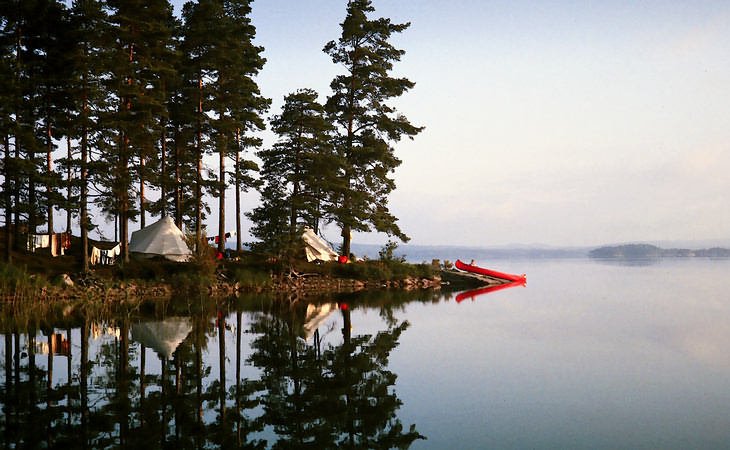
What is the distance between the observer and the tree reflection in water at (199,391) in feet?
25.1

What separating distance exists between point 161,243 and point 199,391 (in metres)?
26.1

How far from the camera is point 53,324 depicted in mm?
18547

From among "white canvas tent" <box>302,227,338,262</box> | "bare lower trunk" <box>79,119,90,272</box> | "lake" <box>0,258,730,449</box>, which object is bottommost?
"lake" <box>0,258,730,449</box>

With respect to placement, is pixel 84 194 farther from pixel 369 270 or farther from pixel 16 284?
pixel 369 270

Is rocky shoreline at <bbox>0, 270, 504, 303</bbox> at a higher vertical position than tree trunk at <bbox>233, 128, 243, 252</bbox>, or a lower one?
lower

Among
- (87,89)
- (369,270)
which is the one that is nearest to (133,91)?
(87,89)

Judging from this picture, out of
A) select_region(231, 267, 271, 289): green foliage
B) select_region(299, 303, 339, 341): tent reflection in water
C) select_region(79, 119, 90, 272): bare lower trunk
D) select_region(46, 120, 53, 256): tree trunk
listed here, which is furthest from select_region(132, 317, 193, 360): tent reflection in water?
select_region(231, 267, 271, 289): green foliage

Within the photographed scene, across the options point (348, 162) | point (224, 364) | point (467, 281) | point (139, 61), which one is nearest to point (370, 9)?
point (348, 162)

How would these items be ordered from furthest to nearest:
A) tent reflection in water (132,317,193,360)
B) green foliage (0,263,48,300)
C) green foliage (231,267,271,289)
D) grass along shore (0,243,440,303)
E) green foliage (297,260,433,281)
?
green foliage (297,260,433,281) < green foliage (231,267,271,289) < grass along shore (0,243,440,303) < green foliage (0,263,48,300) < tent reflection in water (132,317,193,360)

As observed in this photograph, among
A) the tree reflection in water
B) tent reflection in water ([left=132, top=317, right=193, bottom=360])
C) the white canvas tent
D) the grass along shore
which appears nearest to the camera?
the tree reflection in water

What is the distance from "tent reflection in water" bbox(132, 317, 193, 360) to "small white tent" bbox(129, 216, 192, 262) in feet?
47.4

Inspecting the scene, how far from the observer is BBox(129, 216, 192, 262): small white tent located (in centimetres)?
3384

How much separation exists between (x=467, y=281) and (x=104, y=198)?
93.4 feet

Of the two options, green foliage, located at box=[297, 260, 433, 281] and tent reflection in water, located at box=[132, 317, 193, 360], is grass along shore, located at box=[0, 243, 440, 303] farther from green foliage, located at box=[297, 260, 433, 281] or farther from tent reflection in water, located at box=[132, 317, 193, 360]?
tent reflection in water, located at box=[132, 317, 193, 360]
